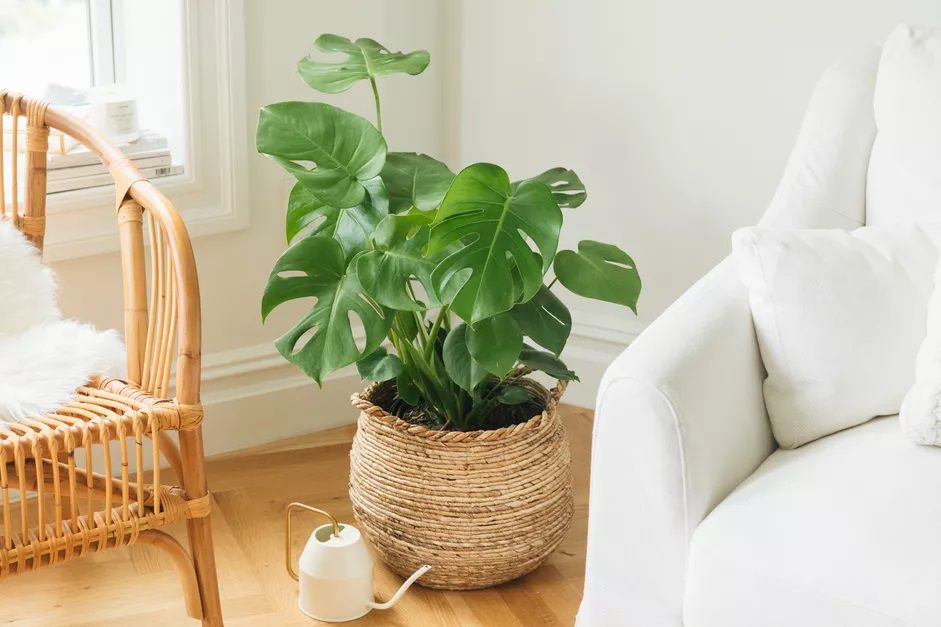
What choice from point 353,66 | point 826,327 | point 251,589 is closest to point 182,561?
point 251,589

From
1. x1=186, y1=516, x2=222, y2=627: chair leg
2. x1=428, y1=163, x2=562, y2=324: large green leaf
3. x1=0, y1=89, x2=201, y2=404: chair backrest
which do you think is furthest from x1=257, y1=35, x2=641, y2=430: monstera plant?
x1=186, y1=516, x2=222, y2=627: chair leg

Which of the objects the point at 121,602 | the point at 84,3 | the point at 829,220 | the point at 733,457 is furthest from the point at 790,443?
the point at 84,3

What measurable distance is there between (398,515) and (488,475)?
17 cm

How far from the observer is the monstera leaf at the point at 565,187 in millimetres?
1890

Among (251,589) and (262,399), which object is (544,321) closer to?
(251,589)

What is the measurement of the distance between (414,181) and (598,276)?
33cm

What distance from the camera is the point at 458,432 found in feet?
5.93

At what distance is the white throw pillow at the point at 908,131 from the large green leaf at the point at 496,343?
58cm

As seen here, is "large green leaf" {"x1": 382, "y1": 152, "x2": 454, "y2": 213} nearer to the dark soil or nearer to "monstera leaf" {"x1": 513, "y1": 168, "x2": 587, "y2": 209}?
"monstera leaf" {"x1": 513, "y1": 168, "x2": 587, "y2": 209}

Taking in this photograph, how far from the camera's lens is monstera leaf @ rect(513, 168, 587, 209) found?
189 centimetres

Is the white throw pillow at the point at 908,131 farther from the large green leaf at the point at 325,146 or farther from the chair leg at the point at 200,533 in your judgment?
the chair leg at the point at 200,533

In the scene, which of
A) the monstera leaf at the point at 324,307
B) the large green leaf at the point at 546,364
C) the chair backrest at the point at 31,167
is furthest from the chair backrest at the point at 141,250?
the large green leaf at the point at 546,364

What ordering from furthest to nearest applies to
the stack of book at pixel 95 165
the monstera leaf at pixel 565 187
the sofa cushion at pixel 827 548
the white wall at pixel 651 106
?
the white wall at pixel 651 106 → the stack of book at pixel 95 165 → the monstera leaf at pixel 565 187 → the sofa cushion at pixel 827 548

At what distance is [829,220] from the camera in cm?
179
